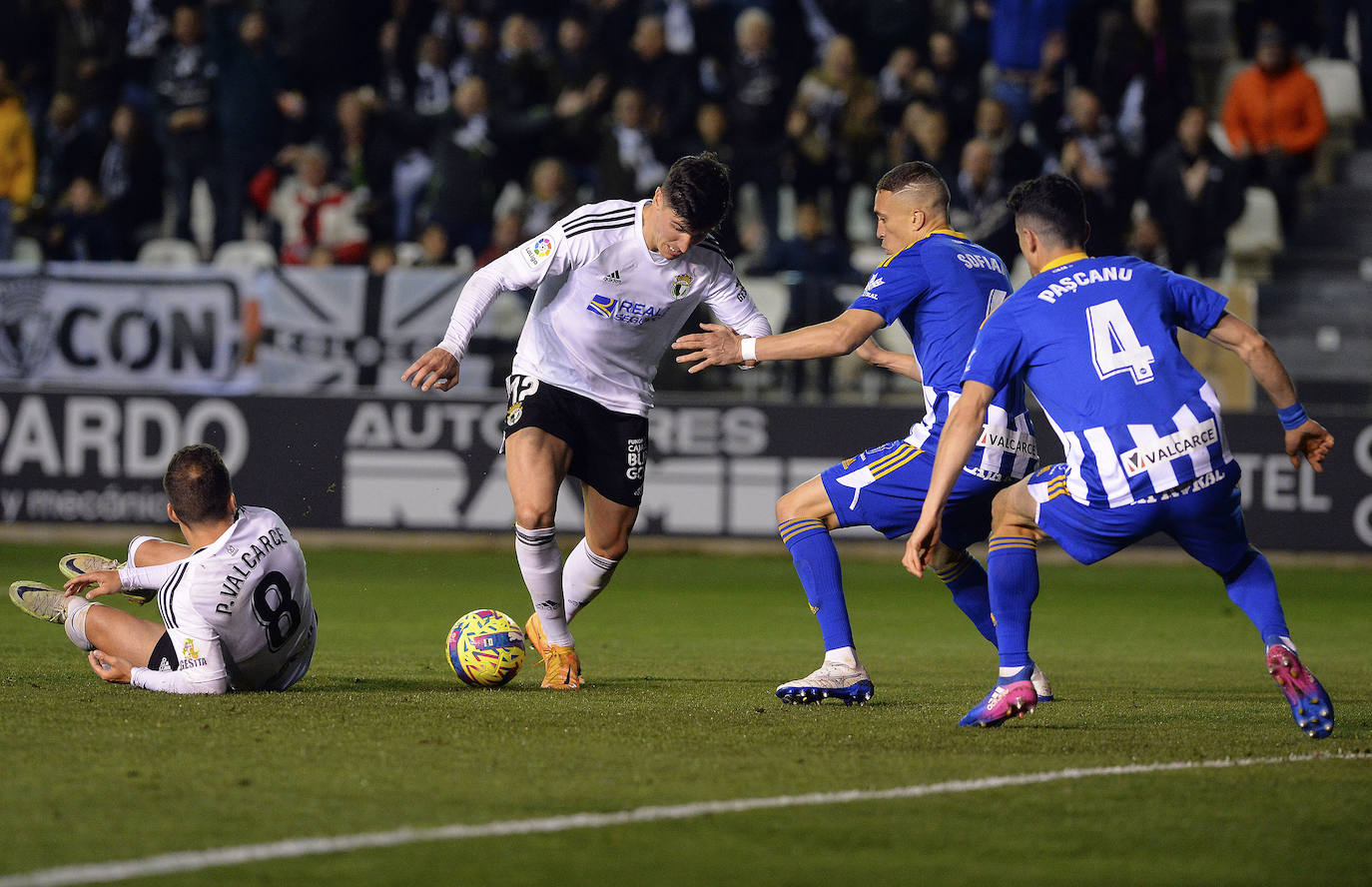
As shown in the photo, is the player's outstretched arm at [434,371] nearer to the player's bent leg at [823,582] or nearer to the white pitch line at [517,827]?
the player's bent leg at [823,582]

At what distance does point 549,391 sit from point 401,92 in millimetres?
11255

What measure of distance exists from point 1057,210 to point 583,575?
283 cm

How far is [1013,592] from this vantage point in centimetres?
627

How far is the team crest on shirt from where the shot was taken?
736 centimetres

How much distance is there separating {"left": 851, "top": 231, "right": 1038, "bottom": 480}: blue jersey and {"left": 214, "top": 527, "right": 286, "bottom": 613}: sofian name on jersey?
2399mm

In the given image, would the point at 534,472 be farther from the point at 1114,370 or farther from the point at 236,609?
the point at 1114,370

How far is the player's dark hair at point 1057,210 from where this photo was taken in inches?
243

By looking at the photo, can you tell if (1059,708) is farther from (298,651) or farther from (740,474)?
(740,474)

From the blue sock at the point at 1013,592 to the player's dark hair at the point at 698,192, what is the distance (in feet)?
5.99

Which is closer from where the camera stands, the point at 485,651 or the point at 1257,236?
the point at 485,651

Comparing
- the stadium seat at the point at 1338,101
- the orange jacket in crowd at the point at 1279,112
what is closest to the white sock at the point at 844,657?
the orange jacket in crowd at the point at 1279,112

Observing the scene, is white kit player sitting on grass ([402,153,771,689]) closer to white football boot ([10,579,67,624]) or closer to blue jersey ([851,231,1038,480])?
blue jersey ([851,231,1038,480])

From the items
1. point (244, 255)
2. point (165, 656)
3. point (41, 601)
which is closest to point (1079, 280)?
point (165, 656)

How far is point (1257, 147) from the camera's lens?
17.0 metres
